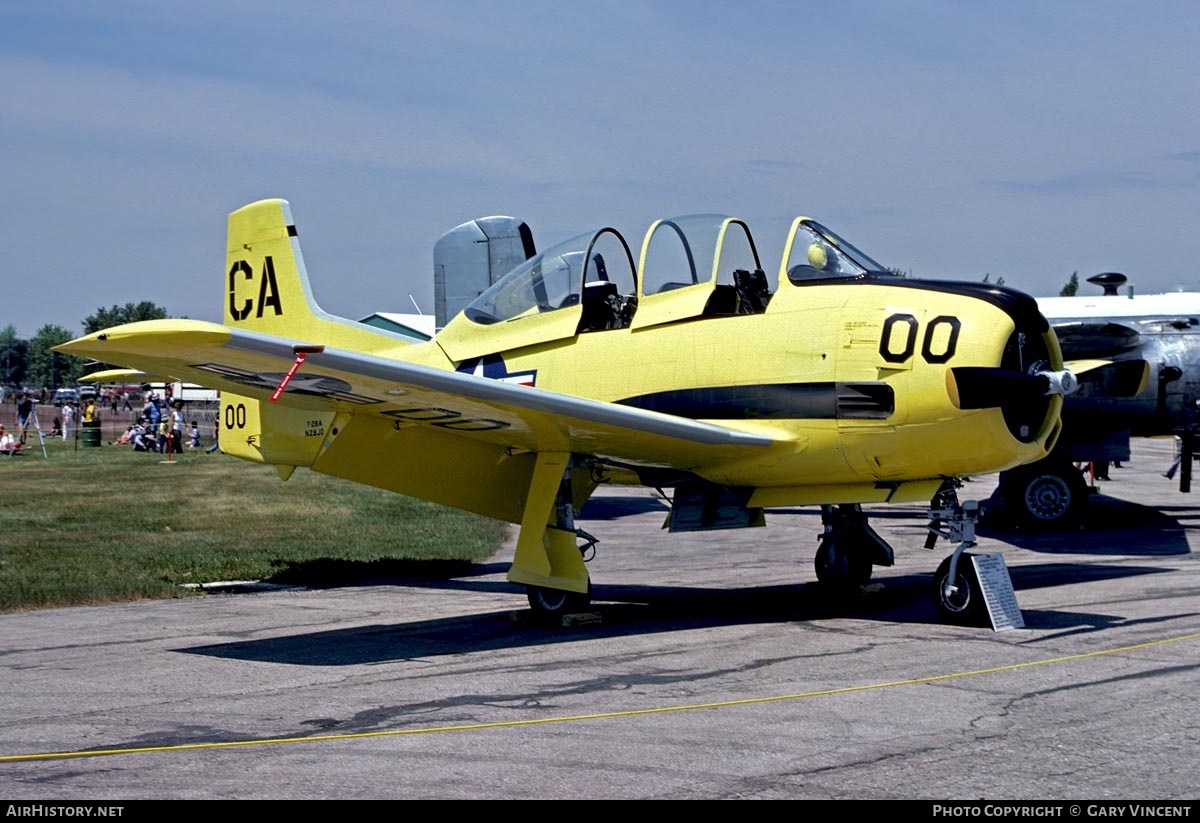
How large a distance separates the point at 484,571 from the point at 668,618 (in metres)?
4.38

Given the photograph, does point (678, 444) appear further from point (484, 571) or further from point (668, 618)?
point (484, 571)

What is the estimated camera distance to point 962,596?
9.24 meters

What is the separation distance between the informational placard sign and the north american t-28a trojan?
0.11 meters

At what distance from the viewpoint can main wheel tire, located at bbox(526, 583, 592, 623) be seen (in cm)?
1005

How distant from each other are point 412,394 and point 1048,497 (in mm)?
11272

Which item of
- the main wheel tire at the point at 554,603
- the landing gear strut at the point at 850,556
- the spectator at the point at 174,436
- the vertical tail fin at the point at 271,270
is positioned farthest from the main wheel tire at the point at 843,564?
the spectator at the point at 174,436

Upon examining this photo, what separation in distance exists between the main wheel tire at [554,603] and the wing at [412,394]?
3.75 feet

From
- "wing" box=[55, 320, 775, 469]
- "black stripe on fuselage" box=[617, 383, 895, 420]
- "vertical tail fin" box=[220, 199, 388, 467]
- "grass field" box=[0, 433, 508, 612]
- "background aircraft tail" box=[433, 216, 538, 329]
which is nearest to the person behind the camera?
"wing" box=[55, 320, 775, 469]

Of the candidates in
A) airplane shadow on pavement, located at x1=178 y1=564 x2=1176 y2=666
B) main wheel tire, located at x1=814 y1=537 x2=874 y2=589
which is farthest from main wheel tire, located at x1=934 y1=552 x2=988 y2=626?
main wheel tire, located at x1=814 y1=537 x2=874 y2=589

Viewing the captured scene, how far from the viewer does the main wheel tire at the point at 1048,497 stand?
17.0 meters

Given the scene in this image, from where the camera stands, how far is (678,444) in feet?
30.3

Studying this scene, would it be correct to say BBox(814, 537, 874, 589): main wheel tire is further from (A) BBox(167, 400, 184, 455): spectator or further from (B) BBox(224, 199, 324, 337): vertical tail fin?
(A) BBox(167, 400, 184, 455): spectator

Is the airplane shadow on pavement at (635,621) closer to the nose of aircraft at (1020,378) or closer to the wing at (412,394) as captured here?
the wing at (412,394)

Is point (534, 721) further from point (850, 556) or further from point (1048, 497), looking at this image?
point (1048, 497)
